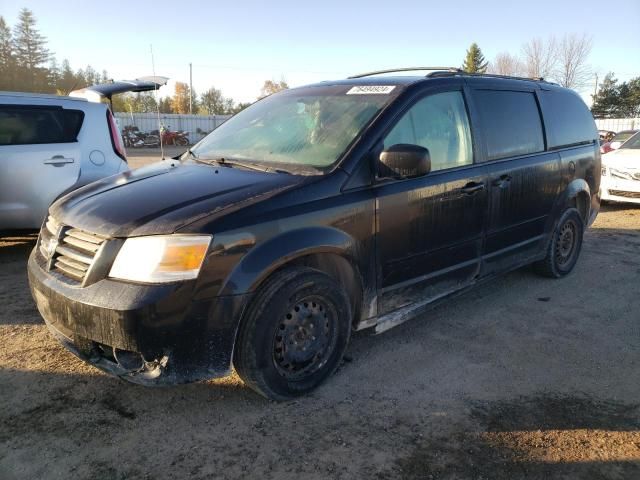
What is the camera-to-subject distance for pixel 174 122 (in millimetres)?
40656

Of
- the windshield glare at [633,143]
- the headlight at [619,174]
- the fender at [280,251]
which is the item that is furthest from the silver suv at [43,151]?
the windshield glare at [633,143]

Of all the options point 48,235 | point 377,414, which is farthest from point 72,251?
point 377,414

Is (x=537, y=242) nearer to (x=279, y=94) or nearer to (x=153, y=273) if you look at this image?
(x=279, y=94)

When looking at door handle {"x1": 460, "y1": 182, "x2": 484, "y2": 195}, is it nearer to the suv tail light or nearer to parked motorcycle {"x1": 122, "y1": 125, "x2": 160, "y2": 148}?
the suv tail light

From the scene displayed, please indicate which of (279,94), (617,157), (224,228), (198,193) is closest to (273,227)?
(224,228)

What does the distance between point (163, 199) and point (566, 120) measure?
4075 millimetres

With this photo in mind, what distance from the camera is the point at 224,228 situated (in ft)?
8.36

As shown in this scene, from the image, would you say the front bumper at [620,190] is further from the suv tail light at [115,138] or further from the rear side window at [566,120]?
the suv tail light at [115,138]

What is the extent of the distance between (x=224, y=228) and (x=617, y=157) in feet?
29.8

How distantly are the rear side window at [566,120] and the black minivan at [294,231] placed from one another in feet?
1.34

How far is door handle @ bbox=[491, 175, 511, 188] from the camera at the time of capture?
402 centimetres

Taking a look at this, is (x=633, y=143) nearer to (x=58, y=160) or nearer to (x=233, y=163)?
(x=233, y=163)

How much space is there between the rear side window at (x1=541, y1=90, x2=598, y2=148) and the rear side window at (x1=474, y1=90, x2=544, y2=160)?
0.21 meters

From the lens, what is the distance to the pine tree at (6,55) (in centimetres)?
6034
